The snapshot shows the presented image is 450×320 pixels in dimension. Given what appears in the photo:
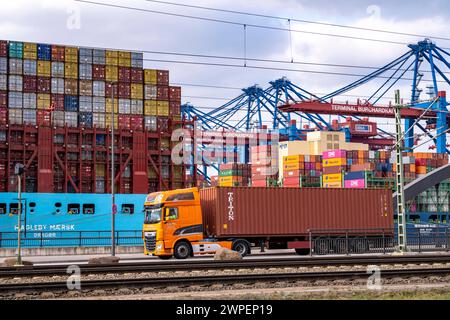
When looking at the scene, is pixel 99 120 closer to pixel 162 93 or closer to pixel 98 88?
pixel 98 88

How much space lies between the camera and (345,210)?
35531mm

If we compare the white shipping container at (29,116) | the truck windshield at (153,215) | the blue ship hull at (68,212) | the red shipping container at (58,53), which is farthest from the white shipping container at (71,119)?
the truck windshield at (153,215)

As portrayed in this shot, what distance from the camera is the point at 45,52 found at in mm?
53625

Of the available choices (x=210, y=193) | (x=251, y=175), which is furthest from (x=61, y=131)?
(x=251, y=175)

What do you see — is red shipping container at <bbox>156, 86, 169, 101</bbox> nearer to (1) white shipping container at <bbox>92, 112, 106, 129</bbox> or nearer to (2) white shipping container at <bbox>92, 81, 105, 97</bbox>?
(2) white shipping container at <bbox>92, 81, 105, 97</bbox>

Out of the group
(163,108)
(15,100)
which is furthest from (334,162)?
(15,100)

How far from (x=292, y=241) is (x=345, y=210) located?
374cm

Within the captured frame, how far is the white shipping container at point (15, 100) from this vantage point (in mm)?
51781

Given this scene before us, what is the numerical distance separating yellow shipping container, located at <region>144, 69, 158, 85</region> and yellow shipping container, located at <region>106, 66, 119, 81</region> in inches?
98.9

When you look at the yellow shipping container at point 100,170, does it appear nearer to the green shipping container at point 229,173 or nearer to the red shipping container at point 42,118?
the red shipping container at point 42,118

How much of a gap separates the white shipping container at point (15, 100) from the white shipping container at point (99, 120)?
5.87 metres

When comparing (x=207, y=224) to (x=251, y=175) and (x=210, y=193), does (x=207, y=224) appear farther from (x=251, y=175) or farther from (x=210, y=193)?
(x=251, y=175)

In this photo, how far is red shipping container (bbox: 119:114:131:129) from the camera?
54938 mm

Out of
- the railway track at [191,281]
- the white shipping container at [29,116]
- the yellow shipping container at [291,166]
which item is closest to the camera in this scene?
the railway track at [191,281]
